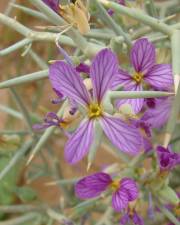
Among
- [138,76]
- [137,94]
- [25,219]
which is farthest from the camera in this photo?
[25,219]

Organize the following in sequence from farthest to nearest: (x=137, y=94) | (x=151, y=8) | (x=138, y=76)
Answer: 1. (x=151, y=8)
2. (x=138, y=76)
3. (x=137, y=94)

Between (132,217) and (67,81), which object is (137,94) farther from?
(132,217)

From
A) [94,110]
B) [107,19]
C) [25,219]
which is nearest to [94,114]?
[94,110]

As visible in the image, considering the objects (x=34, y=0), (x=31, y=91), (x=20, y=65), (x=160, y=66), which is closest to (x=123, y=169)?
(x=160, y=66)

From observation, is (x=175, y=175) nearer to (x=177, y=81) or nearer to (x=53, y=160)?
(x=53, y=160)

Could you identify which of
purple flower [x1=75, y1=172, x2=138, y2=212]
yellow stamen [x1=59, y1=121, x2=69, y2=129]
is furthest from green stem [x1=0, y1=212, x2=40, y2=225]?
yellow stamen [x1=59, y1=121, x2=69, y2=129]

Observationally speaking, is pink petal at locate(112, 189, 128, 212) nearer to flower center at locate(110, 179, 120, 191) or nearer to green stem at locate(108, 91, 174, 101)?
flower center at locate(110, 179, 120, 191)

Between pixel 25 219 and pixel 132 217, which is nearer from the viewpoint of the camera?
pixel 132 217

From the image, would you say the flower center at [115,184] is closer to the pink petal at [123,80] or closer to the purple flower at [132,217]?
the purple flower at [132,217]
